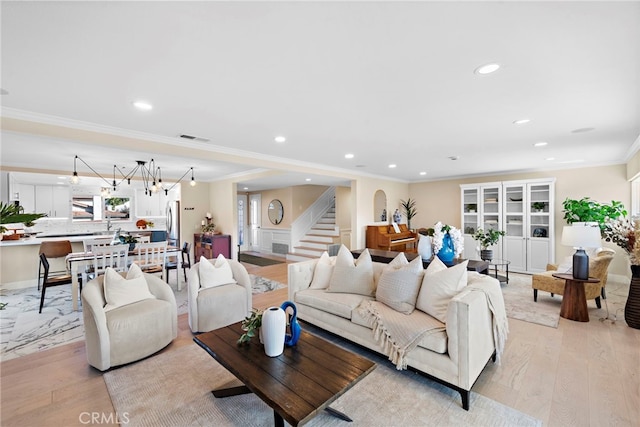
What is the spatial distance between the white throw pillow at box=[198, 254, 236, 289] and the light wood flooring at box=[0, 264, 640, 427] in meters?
0.66

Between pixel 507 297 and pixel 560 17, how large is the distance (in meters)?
4.38

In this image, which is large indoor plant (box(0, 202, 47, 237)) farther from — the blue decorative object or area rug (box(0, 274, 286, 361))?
area rug (box(0, 274, 286, 361))

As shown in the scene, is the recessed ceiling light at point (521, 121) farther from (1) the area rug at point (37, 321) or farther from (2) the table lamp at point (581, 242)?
(1) the area rug at point (37, 321)

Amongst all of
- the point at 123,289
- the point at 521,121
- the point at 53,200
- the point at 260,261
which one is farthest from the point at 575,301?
the point at 53,200

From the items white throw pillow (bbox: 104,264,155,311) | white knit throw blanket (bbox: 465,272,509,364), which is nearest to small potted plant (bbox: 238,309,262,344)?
white throw pillow (bbox: 104,264,155,311)

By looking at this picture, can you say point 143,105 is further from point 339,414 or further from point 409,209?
point 409,209

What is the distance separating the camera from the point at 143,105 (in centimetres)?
263

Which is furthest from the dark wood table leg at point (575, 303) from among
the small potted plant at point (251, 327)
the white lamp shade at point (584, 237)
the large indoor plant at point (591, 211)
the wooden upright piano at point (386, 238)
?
the small potted plant at point (251, 327)

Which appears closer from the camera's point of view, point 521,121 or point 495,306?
point 495,306

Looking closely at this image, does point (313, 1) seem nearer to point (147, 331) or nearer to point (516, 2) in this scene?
point (516, 2)

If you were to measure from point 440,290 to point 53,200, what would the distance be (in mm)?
9903

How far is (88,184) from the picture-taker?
771 cm

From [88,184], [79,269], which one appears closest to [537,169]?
[79,269]

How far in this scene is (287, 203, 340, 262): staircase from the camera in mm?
8242
